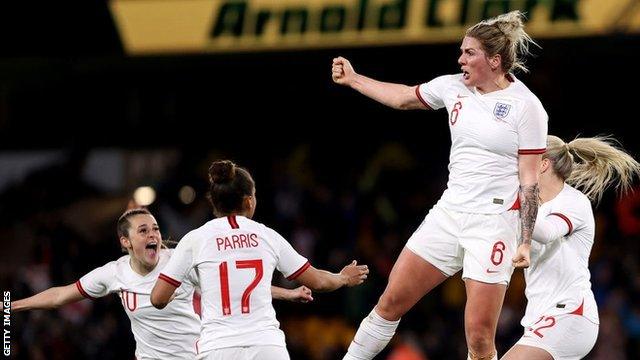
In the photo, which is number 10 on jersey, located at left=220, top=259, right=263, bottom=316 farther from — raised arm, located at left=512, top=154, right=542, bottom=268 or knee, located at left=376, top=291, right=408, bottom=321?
raised arm, located at left=512, top=154, right=542, bottom=268

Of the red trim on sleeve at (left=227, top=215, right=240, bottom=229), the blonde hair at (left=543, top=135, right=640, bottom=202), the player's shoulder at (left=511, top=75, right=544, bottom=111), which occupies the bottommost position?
the red trim on sleeve at (left=227, top=215, right=240, bottom=229)

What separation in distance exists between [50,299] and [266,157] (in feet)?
29.4

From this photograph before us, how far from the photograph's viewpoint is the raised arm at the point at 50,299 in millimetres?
7508

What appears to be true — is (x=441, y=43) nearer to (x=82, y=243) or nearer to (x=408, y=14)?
(x=408, y=14)

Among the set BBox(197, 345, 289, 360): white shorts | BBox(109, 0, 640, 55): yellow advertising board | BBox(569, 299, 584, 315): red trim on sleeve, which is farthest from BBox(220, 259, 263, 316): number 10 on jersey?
BBox(109, 0, 640, 55): yellow advertising board

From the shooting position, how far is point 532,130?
6.75 meters

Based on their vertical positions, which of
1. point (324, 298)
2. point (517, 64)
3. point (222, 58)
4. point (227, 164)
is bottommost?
point (324, 298)

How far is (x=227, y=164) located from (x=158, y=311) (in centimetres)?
147

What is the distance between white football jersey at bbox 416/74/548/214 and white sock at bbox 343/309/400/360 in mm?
769

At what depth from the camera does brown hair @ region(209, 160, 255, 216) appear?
260 inches

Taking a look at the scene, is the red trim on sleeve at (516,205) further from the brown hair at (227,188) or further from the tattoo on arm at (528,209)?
the brown hair at (227,188)

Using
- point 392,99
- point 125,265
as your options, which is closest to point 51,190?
point 125,265

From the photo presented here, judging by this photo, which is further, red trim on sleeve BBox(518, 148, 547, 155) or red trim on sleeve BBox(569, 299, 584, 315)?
red trim on sleeve BBox(569, 299, 584, 315)

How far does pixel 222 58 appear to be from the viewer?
1394 centimetres
